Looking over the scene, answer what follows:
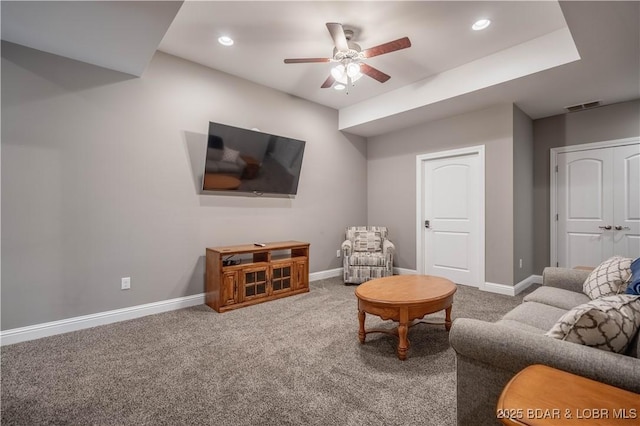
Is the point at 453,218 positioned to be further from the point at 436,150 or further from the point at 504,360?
the point at 504,360

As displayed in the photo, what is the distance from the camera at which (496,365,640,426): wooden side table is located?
2.43 ft

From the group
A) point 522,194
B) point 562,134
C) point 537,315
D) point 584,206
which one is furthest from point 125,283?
point 562,134

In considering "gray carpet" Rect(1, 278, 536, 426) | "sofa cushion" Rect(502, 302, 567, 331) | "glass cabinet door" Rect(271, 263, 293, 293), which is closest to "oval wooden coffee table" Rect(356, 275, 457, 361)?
"gray carpet" Rect(1, 278, 536, 426)

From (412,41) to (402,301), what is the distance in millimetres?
2659

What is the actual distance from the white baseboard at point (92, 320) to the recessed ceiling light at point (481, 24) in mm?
4124

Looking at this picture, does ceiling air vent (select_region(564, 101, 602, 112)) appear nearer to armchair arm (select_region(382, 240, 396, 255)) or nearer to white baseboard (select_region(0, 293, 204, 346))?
armchair arm (select_region(382, 240, 396, 255))

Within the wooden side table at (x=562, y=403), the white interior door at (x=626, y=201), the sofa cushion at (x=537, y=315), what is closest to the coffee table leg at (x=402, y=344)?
the sofa cushion at (x=537, y=315)

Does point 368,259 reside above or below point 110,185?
below

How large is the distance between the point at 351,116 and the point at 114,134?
11.1 ft

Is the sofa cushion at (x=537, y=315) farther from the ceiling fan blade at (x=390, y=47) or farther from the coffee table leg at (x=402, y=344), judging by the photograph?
the ceiling fan blade at (x=390, y=47)

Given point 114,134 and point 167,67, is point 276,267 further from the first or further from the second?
point 167,67

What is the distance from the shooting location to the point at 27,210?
255 centimetres

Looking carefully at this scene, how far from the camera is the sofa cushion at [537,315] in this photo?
1.78 m

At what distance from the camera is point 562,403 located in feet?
2.62
